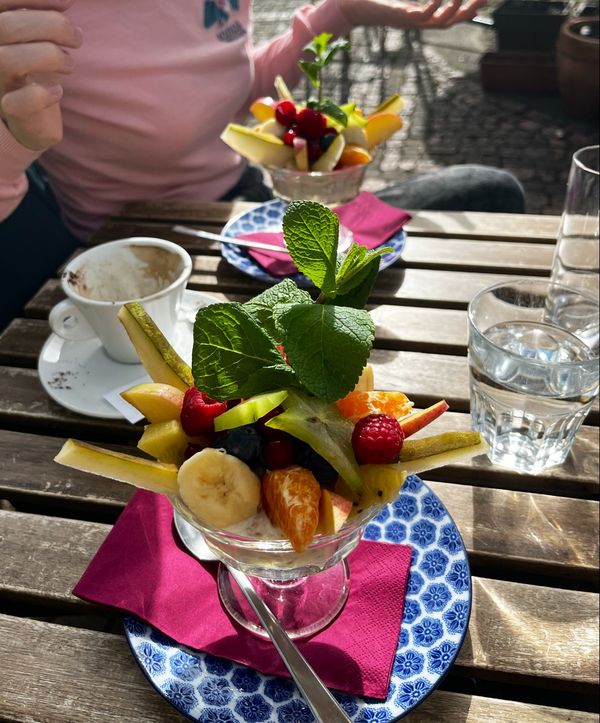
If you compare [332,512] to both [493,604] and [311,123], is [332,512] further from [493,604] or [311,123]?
[311,123]

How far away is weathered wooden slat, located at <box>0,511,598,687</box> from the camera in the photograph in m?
0.71

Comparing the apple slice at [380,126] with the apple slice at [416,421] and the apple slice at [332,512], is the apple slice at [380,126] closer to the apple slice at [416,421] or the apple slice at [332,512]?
Result: the apple slice at [416,421]

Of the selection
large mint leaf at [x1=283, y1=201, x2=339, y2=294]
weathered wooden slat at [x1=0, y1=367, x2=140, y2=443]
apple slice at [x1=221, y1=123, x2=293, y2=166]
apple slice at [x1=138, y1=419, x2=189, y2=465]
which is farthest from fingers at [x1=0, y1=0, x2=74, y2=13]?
apple slice at [x1=138, y1=419, x2=189, y2=465]

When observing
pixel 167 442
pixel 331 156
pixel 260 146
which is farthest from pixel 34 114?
pixel 167 442

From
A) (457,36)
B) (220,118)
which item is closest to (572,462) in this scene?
(220,118)

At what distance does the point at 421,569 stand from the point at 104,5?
4.60 feet

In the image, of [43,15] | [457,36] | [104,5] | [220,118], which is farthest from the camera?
[457,36]

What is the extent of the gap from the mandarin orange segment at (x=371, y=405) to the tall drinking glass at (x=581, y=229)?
1.98 feet

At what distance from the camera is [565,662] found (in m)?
0.71

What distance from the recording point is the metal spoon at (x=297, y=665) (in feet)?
2.04

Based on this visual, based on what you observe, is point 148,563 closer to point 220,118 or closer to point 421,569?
point 421,569

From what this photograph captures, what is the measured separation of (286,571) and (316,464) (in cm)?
14

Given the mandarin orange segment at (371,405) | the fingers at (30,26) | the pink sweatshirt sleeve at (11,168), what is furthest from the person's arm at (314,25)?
the mandarin orange segment at (371,405)

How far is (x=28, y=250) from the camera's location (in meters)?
1.61
